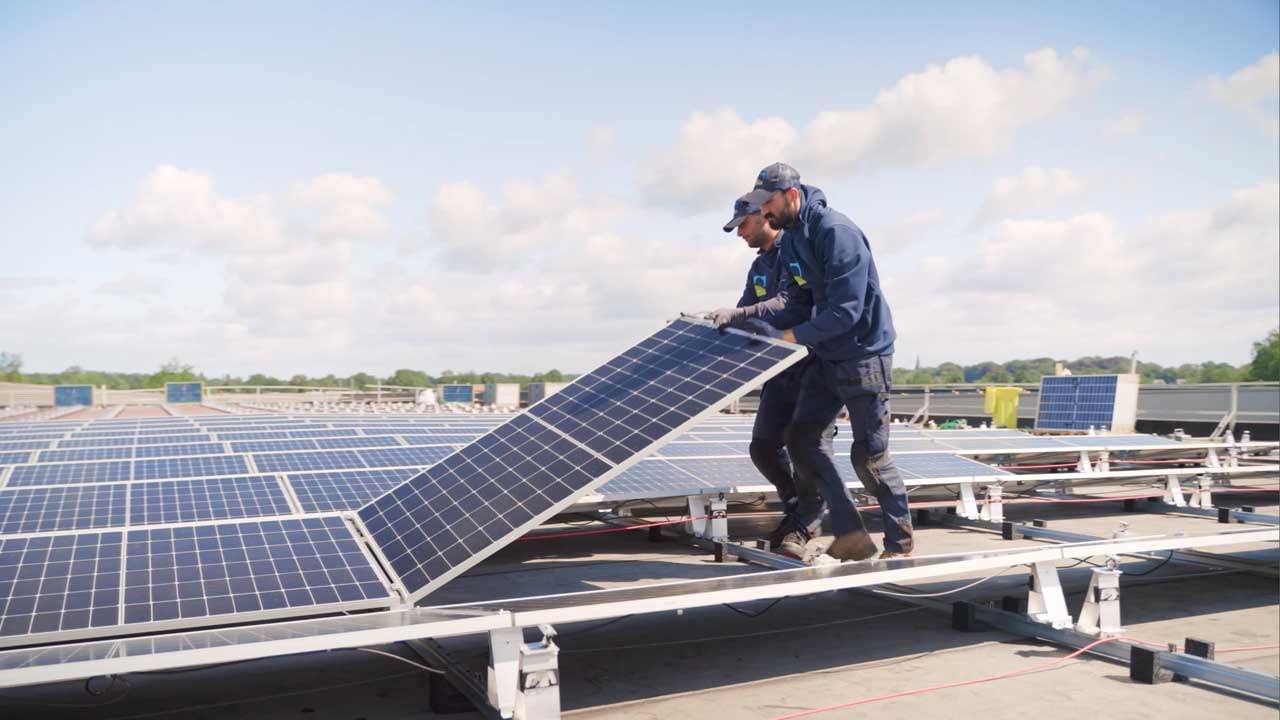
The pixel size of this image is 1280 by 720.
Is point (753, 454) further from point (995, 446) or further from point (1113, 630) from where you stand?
Result: point (995, 446)

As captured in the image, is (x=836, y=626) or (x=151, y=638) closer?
(x=151, y=638)

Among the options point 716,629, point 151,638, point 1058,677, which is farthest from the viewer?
point 716,629

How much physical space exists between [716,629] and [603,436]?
188 cm

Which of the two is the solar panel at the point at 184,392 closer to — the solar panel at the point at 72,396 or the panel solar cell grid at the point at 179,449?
the solar panel at the point at 72,396

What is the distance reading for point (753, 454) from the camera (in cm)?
643

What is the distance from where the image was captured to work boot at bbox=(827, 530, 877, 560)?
17.5 feet

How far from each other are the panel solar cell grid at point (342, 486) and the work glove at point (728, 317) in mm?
2889

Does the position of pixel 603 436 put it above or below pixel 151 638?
above

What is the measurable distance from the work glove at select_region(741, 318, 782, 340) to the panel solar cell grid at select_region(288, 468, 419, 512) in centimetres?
307

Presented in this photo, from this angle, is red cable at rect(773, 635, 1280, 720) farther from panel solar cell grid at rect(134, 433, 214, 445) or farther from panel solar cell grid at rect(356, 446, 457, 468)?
panel solar cell grid at rect(134, 433, 214, 445)

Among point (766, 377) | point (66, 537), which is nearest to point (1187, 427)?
point (766, 377)

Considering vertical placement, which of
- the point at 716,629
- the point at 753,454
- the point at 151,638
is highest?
the point at 753,454

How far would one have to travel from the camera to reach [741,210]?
19.1ft

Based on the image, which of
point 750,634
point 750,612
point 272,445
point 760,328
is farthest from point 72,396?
point 760,328
